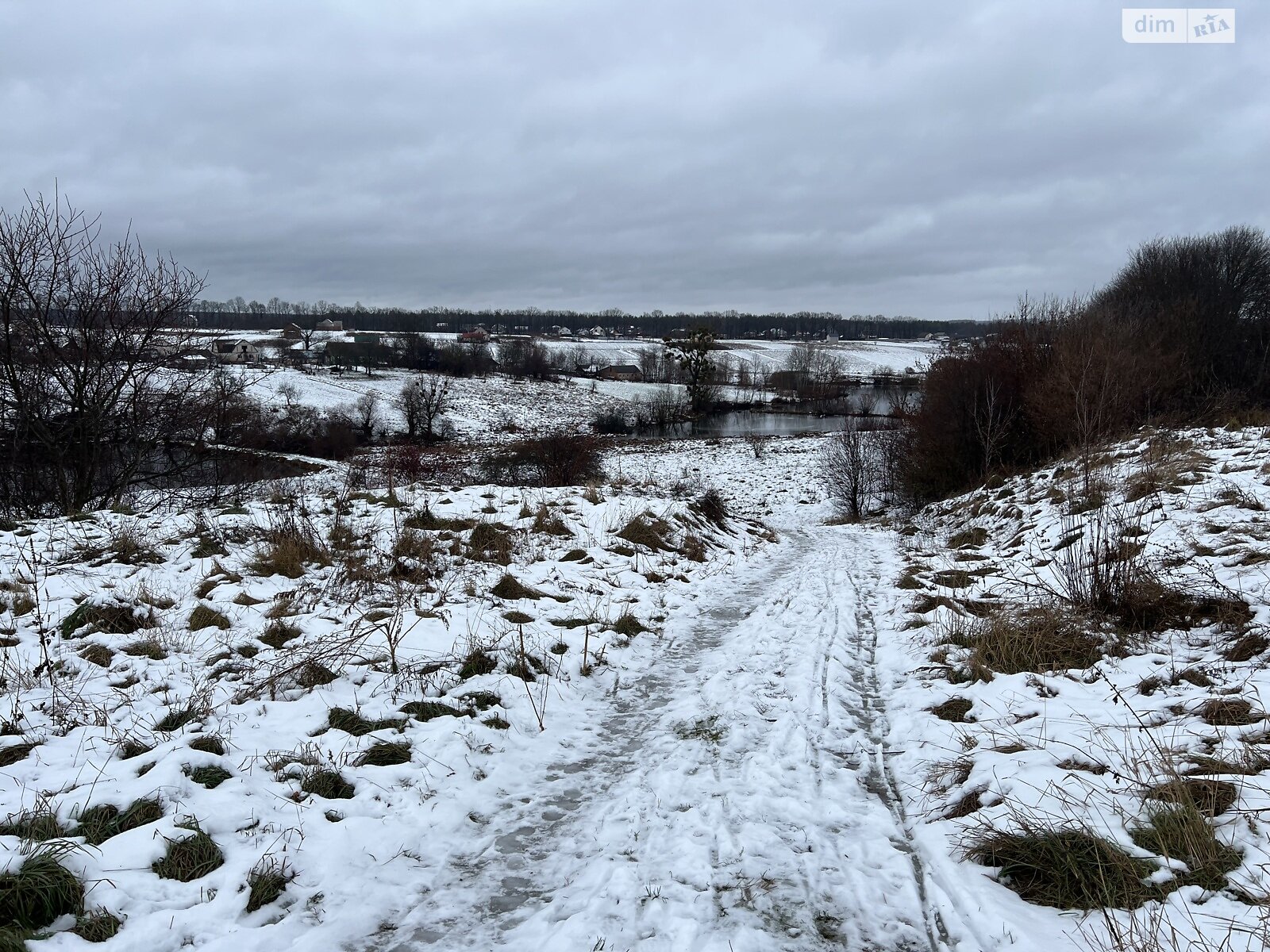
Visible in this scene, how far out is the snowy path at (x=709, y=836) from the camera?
299 centimetres

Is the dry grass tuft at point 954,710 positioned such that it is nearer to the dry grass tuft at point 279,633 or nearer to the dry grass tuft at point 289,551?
the dry grass tuft at point 279,633

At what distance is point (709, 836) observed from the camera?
3.65 m

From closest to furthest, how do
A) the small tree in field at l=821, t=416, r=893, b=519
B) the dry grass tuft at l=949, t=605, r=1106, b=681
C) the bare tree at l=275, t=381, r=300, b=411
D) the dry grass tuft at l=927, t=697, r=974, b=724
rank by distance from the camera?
1. the dry grass tuft at l=927, t=697, r=974, b=724
2. the dry grass tuft at l=949, t=605, r=1106, b=681
3. the small tree in field at l=821, t=416, r=893, b=519
4. the bare tree at l=275, t=381, r=300, b=411

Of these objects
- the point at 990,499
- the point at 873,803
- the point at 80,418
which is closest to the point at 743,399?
the point at 990,499

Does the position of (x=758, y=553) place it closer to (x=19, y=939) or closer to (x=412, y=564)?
(x=412, y=564)

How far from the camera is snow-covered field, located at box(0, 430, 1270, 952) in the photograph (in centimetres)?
304

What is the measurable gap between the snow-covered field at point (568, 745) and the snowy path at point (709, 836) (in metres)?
0.02

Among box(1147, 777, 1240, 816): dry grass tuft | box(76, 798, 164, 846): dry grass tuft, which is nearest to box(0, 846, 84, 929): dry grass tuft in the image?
box(76, 798, 164, 846): dry grass tuft

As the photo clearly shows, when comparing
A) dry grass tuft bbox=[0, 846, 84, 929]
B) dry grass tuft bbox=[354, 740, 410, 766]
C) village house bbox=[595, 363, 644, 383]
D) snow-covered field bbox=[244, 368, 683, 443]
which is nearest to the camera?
dry grass tuft bbox=[0, 846, 84, 929]

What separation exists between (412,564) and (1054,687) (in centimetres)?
686

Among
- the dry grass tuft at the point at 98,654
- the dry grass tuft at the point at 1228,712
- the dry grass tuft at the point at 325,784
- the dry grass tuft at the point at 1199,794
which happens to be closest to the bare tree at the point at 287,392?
the dry grass tuft at the point at 98,654

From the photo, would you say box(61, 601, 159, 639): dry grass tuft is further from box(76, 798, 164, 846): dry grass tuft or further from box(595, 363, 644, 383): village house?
box(595, 363, 644, 383): village house

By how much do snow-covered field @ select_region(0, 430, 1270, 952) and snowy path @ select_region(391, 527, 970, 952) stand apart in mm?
20

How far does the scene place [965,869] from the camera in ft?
11.0
